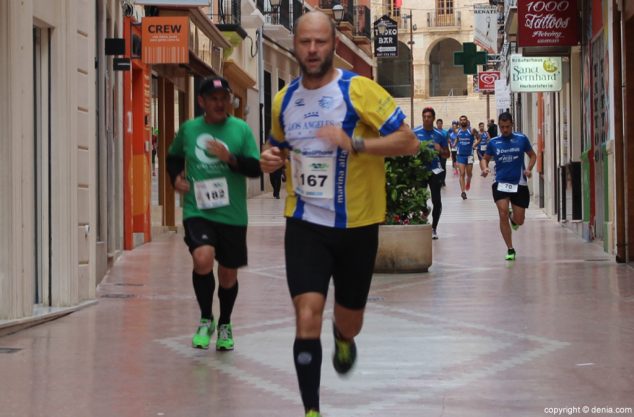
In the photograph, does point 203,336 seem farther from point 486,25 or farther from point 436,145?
point 486,25


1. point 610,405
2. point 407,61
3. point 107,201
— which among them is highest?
point 407,61

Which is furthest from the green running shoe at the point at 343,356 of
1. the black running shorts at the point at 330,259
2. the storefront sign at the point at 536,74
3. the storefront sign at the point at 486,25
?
the storefront sign at the point at 486,25

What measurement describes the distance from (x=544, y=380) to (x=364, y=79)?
234cm

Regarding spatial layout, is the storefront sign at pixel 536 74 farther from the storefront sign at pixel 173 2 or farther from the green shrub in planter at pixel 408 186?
the green shrub in planter at pixel 408 186

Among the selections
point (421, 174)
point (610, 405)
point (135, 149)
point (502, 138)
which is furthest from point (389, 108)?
point (135, 149)

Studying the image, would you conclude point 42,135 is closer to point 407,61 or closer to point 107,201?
point 107,201

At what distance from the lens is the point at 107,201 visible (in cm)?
1625

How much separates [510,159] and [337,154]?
34.3ft

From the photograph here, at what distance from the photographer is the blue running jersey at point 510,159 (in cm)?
1623

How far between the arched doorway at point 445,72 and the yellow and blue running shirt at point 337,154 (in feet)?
288

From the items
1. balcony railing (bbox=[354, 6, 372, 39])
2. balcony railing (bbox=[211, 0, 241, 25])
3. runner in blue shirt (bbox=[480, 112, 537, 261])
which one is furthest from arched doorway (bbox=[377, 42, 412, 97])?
runner in blue shirt (bbox=[480, 112, 537, 261])

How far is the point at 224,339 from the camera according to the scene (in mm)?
8891

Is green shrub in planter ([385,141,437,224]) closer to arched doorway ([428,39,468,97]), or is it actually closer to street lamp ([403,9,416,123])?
street lamp ([403,9,416,123])

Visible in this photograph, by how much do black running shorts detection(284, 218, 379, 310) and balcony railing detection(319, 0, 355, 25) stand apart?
5022 cm
